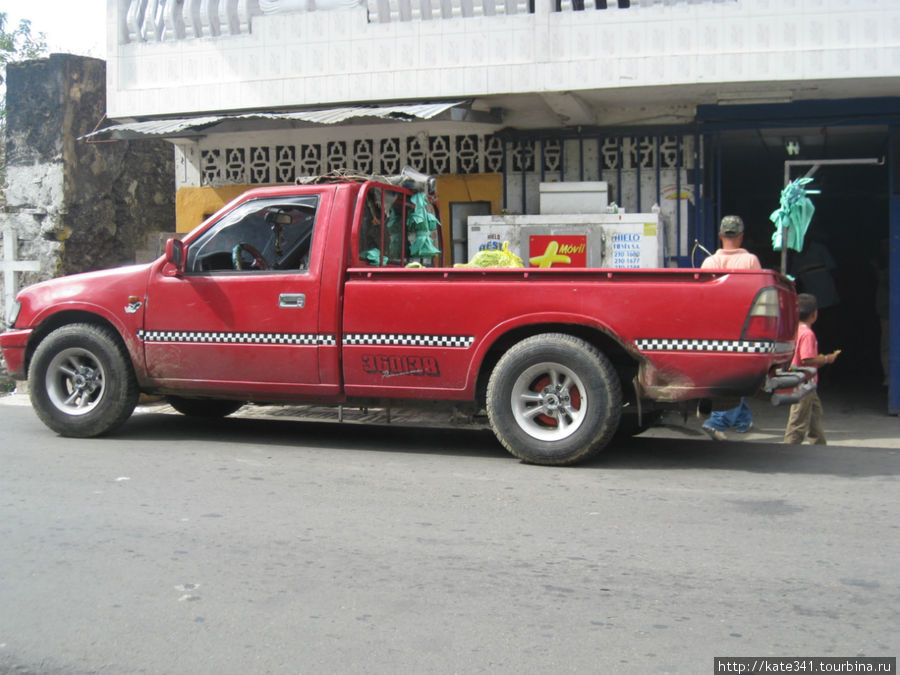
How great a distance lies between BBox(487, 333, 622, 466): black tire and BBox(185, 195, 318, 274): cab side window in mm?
1812

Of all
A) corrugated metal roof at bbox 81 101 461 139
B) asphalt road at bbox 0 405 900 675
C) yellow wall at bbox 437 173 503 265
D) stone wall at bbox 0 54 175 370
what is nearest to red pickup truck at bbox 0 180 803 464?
asphalt road at bbox 0 405 900 675

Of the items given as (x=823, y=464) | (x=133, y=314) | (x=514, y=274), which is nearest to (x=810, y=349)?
(x=823, y=464)

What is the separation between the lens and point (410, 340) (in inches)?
242

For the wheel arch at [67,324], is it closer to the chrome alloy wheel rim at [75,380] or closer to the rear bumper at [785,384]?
the chrome alloy wheel rim at [75,380]

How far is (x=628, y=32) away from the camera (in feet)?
28.3

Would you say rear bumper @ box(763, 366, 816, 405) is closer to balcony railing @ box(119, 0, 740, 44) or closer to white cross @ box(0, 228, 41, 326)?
balcony railing @ box(119, 0, 740, 44)

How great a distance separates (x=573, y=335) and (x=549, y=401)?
18.1 inches

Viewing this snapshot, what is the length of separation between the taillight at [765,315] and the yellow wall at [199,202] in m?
6.89

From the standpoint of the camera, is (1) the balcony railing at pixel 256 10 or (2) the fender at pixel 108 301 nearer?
(2) the fender at pixel 108 301

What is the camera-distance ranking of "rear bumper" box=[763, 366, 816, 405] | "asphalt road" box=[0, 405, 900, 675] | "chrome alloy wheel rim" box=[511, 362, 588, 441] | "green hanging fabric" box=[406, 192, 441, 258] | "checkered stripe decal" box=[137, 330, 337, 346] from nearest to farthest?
"asphalt road" box=[0, 405, 900, 675], "rear bumper" box=[763, 366, 816, 405], "chrome alloy wheel rim" box=[511, 362, 588, 441], "checkered stripe decal" box=[137, 330, 337, 346], "green hanging fabric" box=[406, 192, 441, 258]

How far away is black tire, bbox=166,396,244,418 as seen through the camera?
7.88 meters

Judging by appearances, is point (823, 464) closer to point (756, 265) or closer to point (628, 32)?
point (756, 265)

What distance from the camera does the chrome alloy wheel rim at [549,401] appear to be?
5883mm

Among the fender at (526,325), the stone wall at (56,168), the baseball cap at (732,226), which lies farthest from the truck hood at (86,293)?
the stone wall at (56,168)
